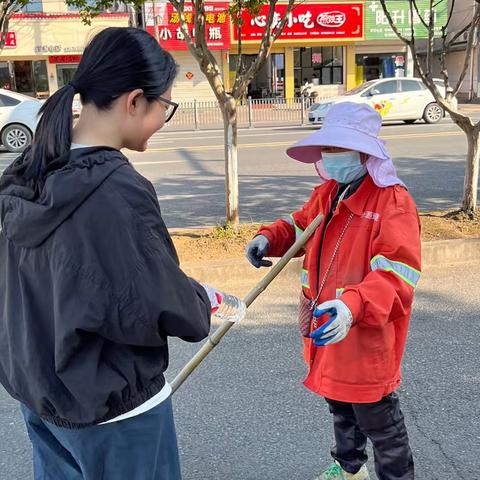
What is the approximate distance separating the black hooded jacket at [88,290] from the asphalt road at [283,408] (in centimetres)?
151

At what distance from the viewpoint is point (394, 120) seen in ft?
59.0

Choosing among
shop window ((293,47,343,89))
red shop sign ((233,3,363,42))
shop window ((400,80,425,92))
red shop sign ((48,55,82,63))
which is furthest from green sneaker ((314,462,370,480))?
shop window ((293,47,343,89))

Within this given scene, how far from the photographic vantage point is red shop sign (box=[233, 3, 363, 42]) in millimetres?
26625

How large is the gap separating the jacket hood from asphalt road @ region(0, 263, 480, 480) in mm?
1764

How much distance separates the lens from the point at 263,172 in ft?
33.5

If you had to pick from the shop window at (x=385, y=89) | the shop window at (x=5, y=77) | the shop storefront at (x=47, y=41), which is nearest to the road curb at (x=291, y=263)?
the shop window at (x=385, y=89)

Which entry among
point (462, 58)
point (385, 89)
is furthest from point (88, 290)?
point (462, 58)

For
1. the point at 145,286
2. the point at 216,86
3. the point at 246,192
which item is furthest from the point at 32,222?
the point at 246,192

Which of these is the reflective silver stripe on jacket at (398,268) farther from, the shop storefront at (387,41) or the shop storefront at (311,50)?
the shop storefront at (387,41)

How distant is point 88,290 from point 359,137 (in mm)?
1212

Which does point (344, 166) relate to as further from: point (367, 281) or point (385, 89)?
point (385, 89)

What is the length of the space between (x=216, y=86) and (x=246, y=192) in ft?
9.76

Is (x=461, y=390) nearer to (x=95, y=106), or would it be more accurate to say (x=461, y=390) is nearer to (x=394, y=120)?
(x=95, y=106)

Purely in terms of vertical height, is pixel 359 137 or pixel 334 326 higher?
pixel 359 137
